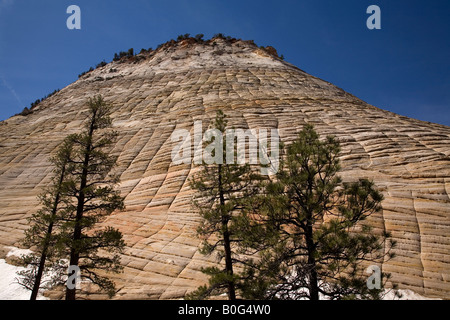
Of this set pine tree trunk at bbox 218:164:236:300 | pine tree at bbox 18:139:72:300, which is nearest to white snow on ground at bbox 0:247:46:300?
pine tree at bbox 18:139:72:300

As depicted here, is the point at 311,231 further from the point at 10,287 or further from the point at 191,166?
the point at 191,166

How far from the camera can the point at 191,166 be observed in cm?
2281

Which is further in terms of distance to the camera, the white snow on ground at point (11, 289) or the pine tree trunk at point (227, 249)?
the white snow on ground at point (11, 289)

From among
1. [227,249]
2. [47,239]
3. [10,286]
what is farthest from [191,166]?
[10,286]

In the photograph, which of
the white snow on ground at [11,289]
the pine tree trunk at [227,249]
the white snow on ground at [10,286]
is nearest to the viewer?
the pine tree trunk at [227,249]

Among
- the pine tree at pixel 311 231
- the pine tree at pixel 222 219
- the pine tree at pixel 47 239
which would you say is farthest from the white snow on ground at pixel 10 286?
the pine tree at pixel 311 231

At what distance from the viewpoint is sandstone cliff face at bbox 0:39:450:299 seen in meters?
13.6

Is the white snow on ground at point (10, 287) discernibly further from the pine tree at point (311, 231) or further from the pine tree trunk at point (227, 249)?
the pine tree at point (311, 231)

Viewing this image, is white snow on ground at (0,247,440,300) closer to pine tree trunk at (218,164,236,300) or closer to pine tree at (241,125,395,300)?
Result: pine tree at (241,125,395,300)

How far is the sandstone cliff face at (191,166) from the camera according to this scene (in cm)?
1360

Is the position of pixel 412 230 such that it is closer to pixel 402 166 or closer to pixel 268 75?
pixel 402 166

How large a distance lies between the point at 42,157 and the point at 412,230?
102ft
